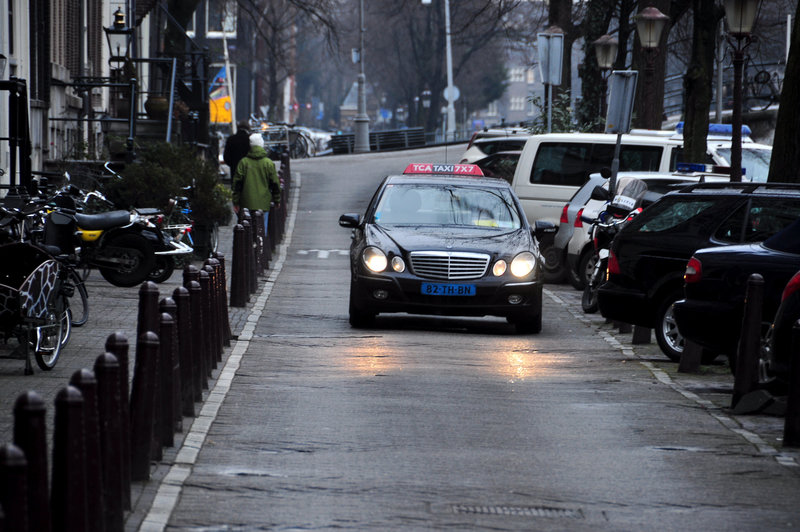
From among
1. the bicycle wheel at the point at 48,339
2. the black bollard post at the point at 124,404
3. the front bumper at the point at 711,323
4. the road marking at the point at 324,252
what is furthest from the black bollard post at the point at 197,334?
the road marking at the point at 324,252

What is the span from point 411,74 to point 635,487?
90240mm

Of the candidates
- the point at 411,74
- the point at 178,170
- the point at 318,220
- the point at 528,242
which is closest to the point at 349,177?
the point at 318,220

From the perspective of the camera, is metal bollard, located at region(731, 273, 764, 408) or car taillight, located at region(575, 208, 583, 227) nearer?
metal bollard, located at region(731, 273, 764, 408)

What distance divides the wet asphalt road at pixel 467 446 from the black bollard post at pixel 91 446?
0.98m

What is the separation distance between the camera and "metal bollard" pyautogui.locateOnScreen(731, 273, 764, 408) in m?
9.80

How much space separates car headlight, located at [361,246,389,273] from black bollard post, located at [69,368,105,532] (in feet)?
30.0

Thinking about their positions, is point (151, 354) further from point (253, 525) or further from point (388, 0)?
point (388, 0)

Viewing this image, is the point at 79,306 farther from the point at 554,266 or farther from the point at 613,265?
the point at 554,266

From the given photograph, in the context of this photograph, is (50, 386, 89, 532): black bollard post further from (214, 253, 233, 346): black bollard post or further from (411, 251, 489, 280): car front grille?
(411, 251, 489, 280): car front grille

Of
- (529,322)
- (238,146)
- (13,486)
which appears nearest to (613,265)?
(529,322)

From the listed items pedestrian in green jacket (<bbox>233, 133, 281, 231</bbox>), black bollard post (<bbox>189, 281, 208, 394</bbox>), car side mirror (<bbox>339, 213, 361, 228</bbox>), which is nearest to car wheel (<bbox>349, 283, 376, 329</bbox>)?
car side mirror (<bbox>339, 213, 361, 228</bbox>)

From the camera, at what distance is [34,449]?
4.60m

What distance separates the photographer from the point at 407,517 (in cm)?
658

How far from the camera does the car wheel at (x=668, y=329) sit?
517 inches
